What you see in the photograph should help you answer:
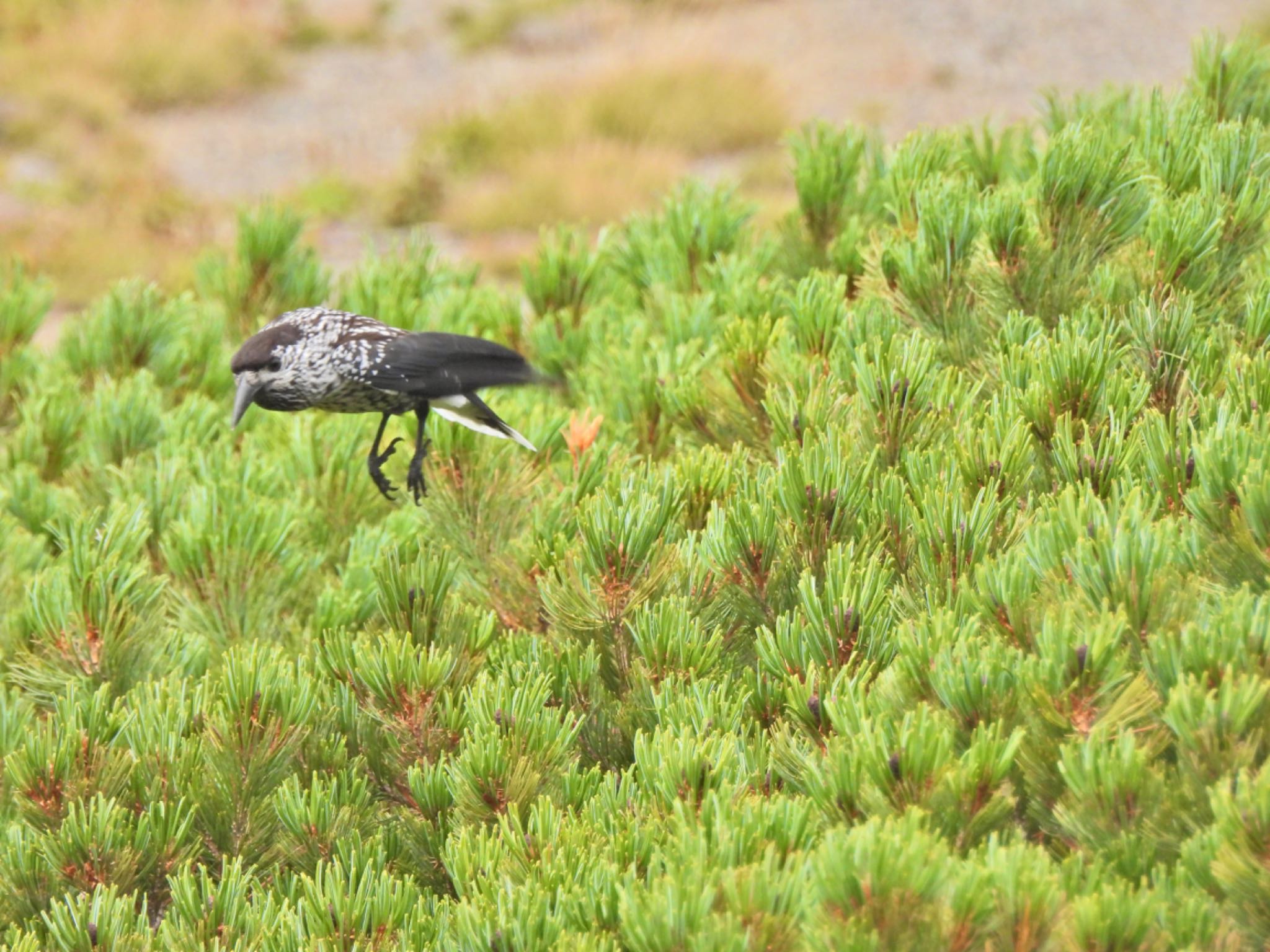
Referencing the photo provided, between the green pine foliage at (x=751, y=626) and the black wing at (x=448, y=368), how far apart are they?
0.19 m

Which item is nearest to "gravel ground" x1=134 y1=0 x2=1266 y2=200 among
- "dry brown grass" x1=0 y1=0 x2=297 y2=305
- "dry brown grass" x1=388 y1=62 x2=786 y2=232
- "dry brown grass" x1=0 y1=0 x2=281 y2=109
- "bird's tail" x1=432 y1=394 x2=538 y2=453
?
"dry brown grass" x1=0 y1=0 x2=281 y2=109

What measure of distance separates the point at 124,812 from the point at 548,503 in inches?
37.0

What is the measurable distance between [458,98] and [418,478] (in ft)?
48.8

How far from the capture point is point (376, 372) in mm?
2576

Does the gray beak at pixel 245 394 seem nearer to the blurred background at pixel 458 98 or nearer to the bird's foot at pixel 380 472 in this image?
the bird's foot at pixel 380 472

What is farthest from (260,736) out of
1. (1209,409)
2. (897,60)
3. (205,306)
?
(897,60)

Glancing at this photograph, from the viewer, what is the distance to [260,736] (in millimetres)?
2055

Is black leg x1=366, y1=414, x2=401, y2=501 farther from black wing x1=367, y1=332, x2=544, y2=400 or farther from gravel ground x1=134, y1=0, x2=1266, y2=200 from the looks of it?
gravel ground x1=134, y1=0, x2=1266, y2=200

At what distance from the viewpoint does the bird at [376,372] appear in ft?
8.37

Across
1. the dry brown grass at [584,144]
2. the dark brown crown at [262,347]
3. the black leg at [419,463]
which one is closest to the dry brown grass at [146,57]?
the dry brown grass at [584,144]

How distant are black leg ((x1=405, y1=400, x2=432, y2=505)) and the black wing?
7cm

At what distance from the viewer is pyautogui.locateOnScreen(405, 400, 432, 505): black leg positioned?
2562mm

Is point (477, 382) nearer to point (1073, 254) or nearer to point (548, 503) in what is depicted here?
point (548, 503)

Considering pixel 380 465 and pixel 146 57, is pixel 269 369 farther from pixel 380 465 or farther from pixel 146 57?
pixel 146 57
